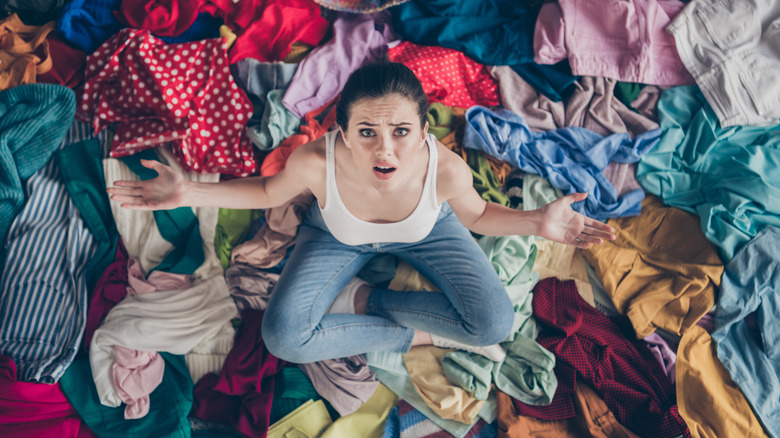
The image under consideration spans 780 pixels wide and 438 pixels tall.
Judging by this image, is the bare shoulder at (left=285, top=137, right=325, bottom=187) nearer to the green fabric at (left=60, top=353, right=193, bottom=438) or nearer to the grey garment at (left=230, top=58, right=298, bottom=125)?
the grey garment at (left=230, top=58, right=298, bottom=125)

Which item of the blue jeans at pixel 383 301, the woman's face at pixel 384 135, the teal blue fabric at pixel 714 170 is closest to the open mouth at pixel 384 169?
the woman's face at pixel 384 135

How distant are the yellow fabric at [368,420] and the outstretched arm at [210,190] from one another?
0.70m

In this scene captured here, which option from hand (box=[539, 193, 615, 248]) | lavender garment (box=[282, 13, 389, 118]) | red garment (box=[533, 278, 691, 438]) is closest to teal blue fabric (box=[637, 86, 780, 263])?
red garment (box=[533, 278, 691, 438])

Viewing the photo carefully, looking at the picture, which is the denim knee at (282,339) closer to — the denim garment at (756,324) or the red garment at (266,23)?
the red garment at (266,23)

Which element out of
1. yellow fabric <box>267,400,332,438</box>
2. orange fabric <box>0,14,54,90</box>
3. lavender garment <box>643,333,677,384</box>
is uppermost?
orange fabric <box>0,14,54,90</box>

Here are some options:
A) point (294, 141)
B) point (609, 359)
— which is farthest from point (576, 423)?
point (294, 141)

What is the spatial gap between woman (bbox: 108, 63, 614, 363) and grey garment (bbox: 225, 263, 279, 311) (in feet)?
0.49

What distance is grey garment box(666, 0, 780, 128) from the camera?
165cm

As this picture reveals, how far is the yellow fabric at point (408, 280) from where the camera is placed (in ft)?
5.34

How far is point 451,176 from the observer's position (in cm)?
135

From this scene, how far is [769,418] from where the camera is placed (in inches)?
57.3

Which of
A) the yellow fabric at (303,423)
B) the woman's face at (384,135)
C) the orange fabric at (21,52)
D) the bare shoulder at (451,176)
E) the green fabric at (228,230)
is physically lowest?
the yellow fabric at (303,423)

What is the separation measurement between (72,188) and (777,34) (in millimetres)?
2335

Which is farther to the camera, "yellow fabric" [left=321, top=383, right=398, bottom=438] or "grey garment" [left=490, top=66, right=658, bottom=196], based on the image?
"grey garment" [left=490, top=66, right=658, bottom=196]
